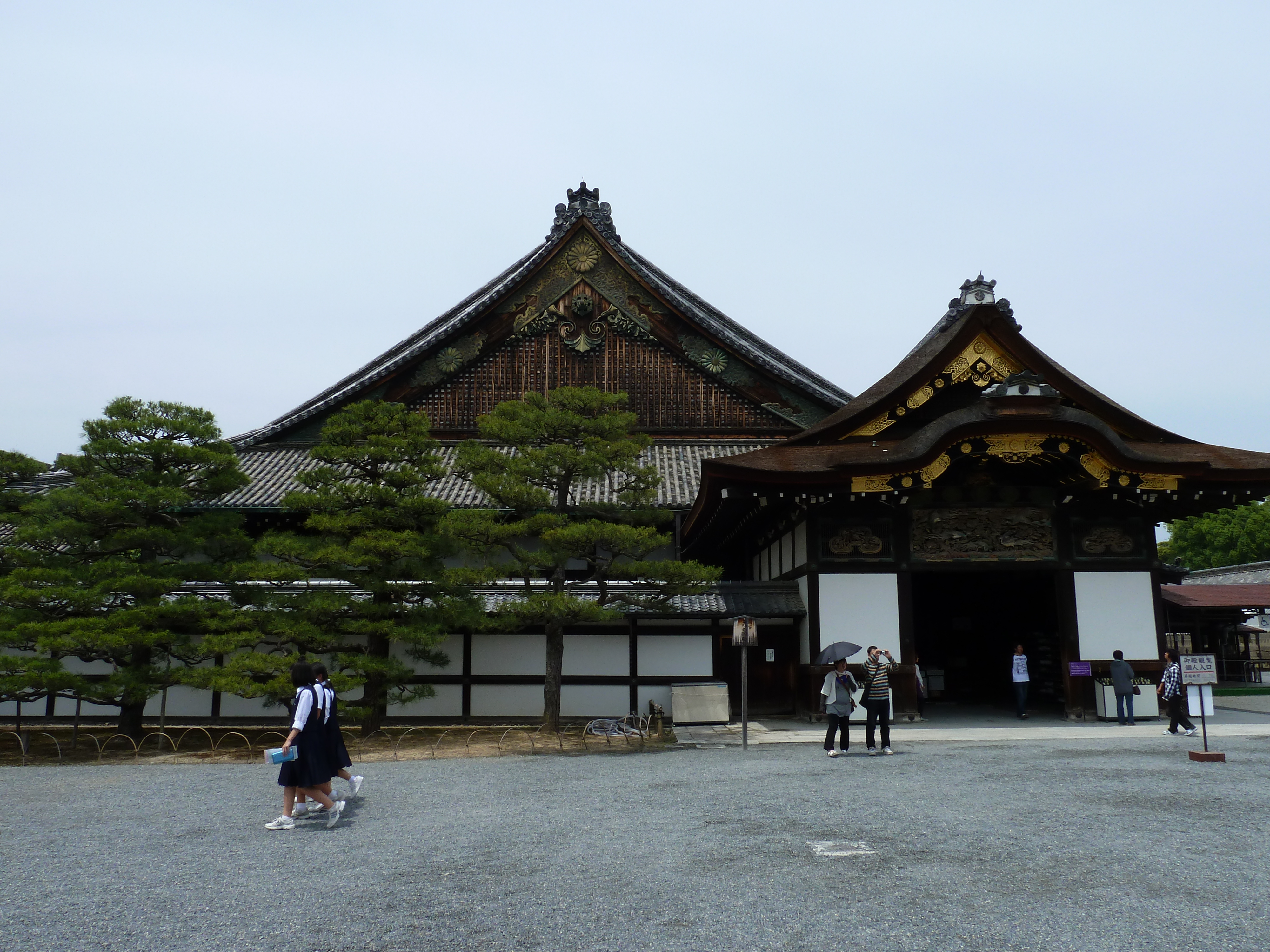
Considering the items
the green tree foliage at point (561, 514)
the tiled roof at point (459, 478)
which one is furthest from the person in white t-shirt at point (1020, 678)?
the tiled roof at point (459, 478)

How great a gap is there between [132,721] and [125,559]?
107 inches

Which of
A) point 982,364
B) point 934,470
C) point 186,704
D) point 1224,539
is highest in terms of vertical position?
point 1224,539

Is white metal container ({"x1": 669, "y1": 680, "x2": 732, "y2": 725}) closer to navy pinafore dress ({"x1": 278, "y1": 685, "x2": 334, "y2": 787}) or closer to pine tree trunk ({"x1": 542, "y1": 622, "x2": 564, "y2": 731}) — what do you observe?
pine tree trunk ({"x1": 542, "y1": 622, "x2": 564, "y2": 731})

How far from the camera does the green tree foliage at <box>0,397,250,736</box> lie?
13.5m

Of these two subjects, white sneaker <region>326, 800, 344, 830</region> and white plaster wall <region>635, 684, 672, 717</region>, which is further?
white plaster wall <region>635, 684, 672, 717</region>

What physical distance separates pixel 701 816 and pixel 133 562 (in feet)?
34.3

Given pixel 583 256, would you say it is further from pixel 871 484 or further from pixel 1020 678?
pixel 1020 678

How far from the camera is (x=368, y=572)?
15.0 meters

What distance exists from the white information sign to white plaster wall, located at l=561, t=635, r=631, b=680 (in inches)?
349

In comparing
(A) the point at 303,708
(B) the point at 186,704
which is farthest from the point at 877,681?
(B) the point at 186,704

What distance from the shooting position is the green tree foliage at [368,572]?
14078 mm

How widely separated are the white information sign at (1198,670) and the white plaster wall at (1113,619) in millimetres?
4246

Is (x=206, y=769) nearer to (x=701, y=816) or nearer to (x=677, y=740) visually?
(x=677, y=740)

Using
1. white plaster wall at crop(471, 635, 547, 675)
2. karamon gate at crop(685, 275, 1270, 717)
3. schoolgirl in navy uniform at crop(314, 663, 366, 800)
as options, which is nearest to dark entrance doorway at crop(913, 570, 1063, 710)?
karamon gate at crop(685, 275, 1270, 717)
